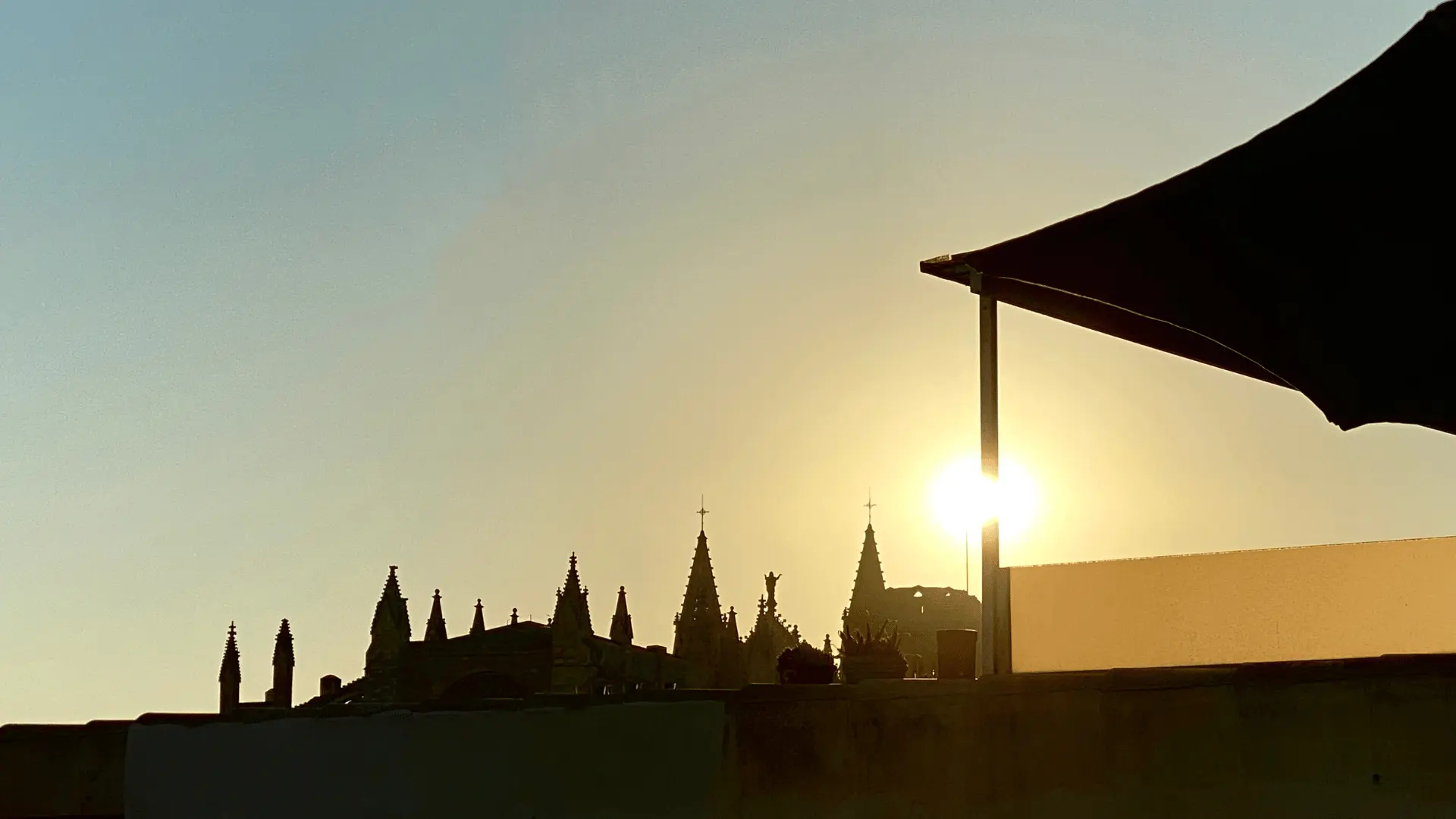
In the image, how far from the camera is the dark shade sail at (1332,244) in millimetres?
8961

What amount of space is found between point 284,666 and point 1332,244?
273 feet

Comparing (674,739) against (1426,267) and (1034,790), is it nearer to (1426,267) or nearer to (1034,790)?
(1034,790)

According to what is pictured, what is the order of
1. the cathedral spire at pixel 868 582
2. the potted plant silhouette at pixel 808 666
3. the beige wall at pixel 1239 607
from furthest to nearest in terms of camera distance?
1. the cathedral spire at pixel 868 582
2. the potted plant silhouette at pixel 808 666
3. the beige wall at pixel 1239 607

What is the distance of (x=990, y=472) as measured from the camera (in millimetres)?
12570

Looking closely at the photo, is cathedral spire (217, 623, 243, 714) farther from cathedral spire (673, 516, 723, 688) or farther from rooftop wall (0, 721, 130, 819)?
rooftop wall (0, 721, 130, 819)

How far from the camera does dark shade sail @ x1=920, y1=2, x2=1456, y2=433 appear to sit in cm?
896

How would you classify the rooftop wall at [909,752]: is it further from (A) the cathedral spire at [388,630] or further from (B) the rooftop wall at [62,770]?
(A) the cathedral spire at [388,630]

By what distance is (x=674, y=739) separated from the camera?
1211 cm

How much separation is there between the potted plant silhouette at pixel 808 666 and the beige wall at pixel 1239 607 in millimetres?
1588

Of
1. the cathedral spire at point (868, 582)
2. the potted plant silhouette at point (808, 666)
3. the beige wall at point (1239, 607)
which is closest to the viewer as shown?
the beige wall at point (1239, 607)

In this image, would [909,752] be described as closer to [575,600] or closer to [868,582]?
[575,600]

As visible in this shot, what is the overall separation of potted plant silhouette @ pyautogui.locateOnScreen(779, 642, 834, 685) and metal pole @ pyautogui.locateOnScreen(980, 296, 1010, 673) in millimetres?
1380

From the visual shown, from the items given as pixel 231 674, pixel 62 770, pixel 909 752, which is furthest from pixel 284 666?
pixel 909 752

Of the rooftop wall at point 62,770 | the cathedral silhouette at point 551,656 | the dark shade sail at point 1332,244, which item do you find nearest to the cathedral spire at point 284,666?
the cathedral silhouette at point 551,656
